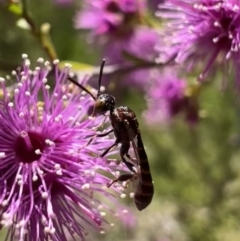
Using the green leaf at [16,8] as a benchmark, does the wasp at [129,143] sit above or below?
below

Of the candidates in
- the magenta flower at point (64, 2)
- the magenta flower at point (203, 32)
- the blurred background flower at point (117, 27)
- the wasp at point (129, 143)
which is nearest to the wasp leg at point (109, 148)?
the wasp at point (129, 143)

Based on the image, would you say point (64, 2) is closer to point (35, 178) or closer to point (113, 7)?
point (113, 7)

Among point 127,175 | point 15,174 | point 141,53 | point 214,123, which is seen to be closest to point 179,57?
point 127,175

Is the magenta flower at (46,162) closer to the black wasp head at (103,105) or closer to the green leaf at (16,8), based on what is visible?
the black wasp head at (103,105)

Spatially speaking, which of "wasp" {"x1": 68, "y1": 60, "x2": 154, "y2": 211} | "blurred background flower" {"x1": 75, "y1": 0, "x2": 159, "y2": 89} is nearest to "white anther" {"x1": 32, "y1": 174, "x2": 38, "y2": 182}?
"wasp" {"x1": 68, "y1": 60, "x2": 154, "y2": 211}

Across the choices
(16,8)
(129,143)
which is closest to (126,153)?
(129,143)

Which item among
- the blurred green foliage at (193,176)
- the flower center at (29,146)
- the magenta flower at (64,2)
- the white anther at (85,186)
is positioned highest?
the magenta flower at (64,2)
